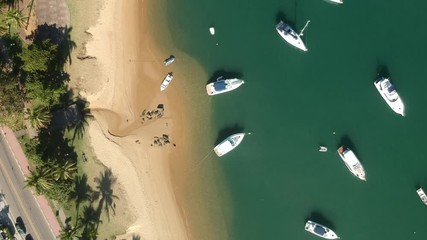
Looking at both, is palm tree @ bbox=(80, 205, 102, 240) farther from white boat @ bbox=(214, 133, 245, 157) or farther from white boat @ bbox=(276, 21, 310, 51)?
white boat @ bbox=(276, 21, 310, 51)

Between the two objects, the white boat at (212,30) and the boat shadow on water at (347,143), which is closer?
the boat shadow on water at (347,143)

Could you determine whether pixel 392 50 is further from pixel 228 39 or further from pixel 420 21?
pixel 228 39

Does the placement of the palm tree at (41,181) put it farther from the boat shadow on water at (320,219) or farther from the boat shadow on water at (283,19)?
the boat shadow on water at (283,19)

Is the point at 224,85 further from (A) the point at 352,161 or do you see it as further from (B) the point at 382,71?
(B) the point at 382,71

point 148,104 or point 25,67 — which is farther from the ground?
point 25,67

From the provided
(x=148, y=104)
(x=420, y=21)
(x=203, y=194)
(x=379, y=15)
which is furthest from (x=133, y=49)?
(x=420, y=21)

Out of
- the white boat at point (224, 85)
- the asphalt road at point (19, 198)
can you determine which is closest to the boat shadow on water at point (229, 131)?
the white boat at point (224, 85)
